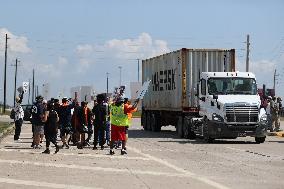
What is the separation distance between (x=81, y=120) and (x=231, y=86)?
653 cm

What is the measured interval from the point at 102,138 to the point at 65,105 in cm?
162

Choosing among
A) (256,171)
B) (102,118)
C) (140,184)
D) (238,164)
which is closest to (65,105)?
(102,118)

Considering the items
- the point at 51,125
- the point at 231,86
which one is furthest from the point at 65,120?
the point at 231,86

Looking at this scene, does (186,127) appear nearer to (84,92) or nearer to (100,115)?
(84,92)

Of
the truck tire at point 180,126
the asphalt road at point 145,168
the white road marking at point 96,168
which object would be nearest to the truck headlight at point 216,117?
the truck tire at point 180,126

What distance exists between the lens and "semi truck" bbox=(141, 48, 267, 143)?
85.3 ft

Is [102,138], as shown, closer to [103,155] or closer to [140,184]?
[103,155]

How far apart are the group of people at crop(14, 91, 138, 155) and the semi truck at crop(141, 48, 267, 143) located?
15.0 ft

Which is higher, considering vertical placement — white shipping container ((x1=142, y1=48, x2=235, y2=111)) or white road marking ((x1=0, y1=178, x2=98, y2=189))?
white shipping container ((x1=142, y1=48, x2=235, y2=111))

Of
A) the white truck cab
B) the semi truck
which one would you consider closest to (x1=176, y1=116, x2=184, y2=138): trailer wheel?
the semi truck

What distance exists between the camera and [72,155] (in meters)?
19.5

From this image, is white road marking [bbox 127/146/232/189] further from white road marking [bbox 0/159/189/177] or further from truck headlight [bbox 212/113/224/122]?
truck headlight [bbox 212/113/224/122]

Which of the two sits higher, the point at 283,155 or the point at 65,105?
the point at 65,105

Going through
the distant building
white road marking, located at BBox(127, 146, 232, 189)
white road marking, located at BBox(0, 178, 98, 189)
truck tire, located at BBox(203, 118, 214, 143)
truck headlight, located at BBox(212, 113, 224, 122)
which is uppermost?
the distant building
